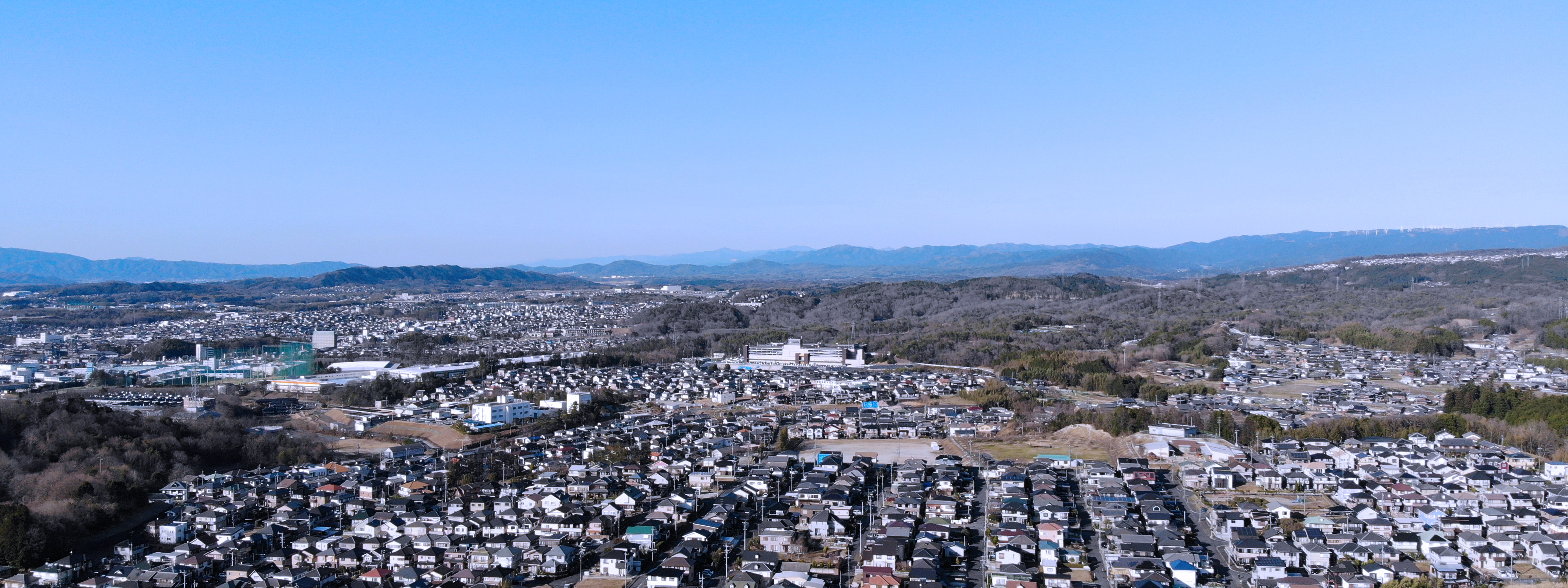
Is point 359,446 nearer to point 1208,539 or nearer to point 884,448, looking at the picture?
point 884,448

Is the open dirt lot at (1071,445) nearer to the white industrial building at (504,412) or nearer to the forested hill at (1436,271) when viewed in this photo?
the white industrial building at (504,412)

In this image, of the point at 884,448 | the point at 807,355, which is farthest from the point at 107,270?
the point at 884,448

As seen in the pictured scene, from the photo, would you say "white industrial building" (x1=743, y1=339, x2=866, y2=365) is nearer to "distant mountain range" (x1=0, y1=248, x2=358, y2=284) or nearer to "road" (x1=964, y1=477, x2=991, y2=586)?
"road" (x1=964, y1=477, x2=991, y2=586)

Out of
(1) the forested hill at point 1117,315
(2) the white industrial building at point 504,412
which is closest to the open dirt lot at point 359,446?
(2) the white industrial building at point 504,412

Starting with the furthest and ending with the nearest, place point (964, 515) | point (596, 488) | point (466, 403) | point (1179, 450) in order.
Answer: point (466, 403) → point (1179, 450) → point (596, 488) → point (964, 515)

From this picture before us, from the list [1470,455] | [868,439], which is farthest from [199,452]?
[1470,455]

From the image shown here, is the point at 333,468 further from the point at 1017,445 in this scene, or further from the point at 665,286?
the point at 665,286
